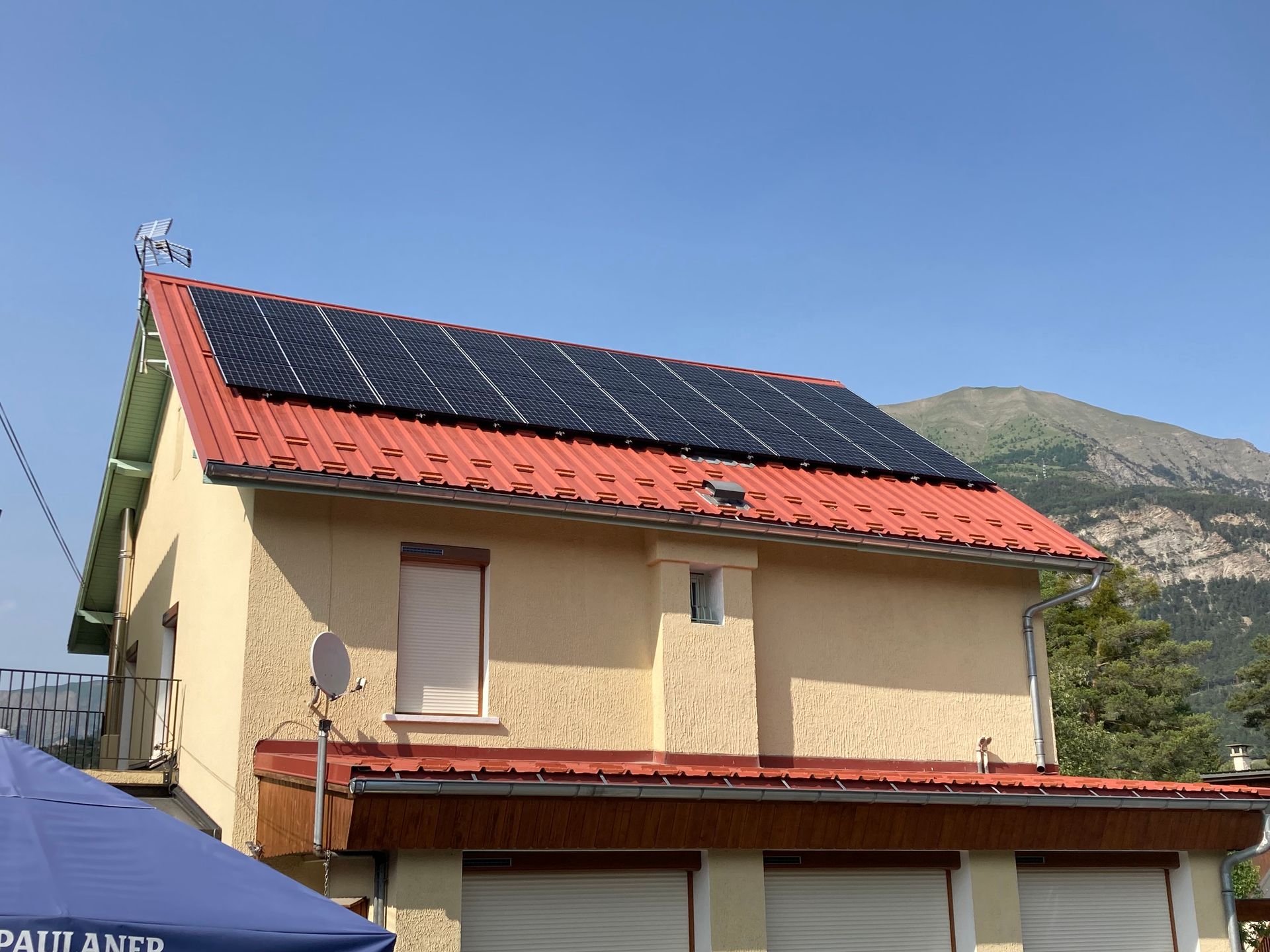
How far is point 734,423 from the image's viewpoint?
56.3 ft

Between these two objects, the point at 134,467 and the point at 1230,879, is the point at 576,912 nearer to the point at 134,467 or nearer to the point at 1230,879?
the point at 1230,879

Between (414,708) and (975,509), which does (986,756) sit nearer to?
(975,509)

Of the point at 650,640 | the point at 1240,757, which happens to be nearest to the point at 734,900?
the point at 650,640

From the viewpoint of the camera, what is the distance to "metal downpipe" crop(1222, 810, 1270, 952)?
13.4 meters

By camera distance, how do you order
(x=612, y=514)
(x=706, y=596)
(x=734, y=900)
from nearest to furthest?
1. (x=734, y=900)
2. (x=612, y=514)
3. (x=706, y=596)

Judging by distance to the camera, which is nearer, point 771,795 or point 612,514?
point 771,795

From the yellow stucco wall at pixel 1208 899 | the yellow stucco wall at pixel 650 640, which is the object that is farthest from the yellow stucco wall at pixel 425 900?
the yellow stucco wall at pixel 1208 899

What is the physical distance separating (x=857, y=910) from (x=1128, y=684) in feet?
159

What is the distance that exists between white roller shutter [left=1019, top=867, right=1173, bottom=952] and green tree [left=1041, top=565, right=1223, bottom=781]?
3562 cm

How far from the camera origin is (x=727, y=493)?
1427 centimetres

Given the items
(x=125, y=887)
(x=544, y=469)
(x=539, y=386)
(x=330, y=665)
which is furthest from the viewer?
(x=539, y=386)

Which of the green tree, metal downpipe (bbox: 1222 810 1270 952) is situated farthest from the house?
the green tree

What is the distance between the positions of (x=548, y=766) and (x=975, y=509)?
818 centimetres

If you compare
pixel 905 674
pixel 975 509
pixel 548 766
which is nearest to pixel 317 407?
pixel 548 766
